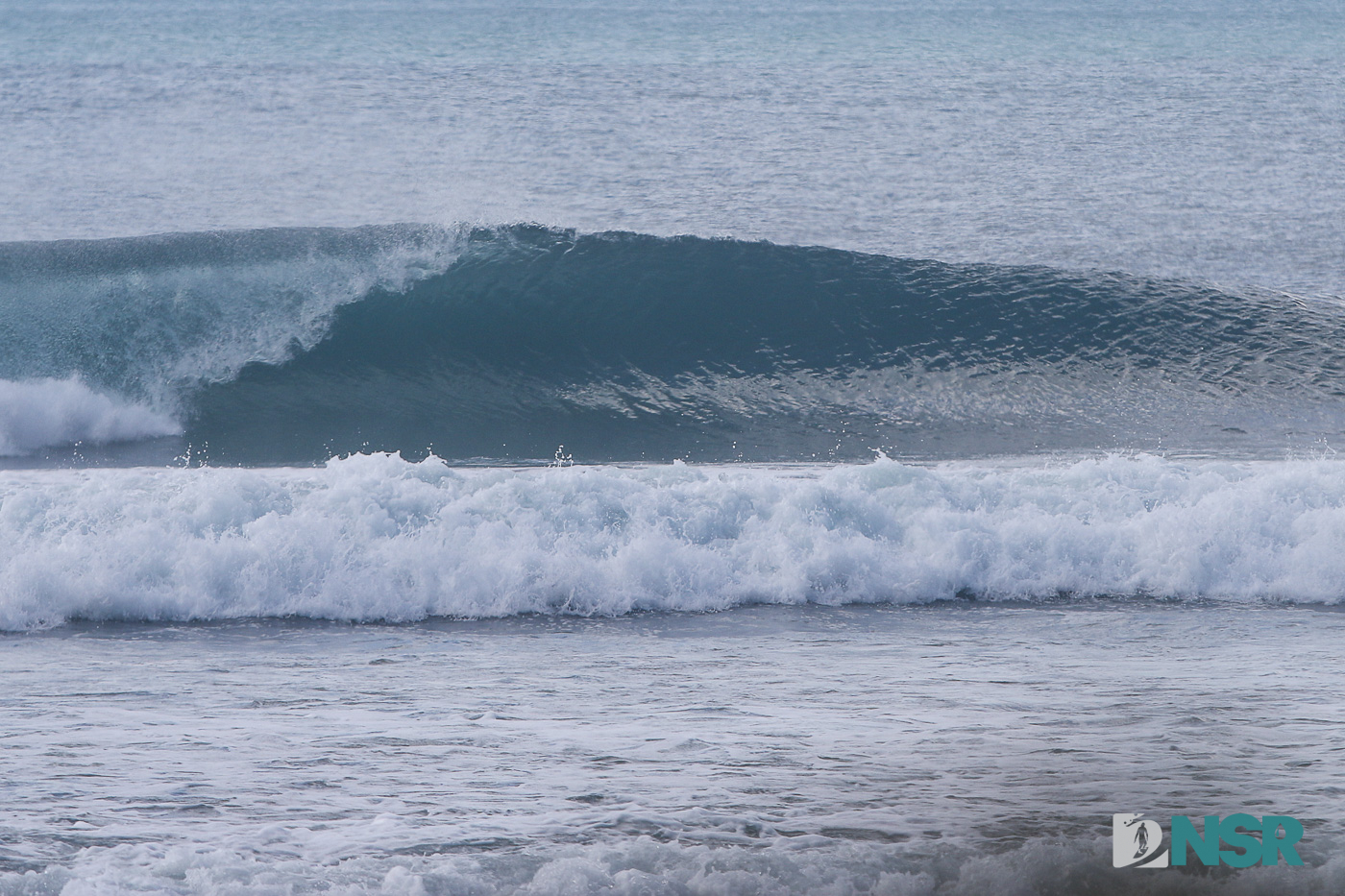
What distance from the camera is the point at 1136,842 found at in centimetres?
273

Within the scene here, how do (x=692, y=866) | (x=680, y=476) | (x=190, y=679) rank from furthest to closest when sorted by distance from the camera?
(x=680, y=476)
(x=190, y=679)
(x=692, y=866)

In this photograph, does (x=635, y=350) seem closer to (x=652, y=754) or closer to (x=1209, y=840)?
(x=652, y=754)

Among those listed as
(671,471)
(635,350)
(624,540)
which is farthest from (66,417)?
(624,540)

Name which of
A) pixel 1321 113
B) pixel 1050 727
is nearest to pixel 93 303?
pixel 1050 727

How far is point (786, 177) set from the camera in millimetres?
15078

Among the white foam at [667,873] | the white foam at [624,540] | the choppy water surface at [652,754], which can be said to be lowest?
the white foam at [667,873]

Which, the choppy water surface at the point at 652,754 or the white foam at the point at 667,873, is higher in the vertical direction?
the choppy water surface at the point at 652,754

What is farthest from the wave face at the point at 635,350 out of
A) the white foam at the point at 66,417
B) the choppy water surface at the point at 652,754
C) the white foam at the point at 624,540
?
the choppy water surface at the point at 652,754

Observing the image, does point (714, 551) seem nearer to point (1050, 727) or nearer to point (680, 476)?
point (680, 476)

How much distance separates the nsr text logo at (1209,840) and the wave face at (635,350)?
564 cm

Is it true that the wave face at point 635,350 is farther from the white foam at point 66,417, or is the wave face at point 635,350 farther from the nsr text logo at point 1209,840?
the nsr text logo at point 1209,840

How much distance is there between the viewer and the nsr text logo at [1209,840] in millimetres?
2674

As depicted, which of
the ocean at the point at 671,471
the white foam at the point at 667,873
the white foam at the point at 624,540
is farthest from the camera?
the white foam at the point at 624,540

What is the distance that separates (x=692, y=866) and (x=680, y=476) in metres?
3.85
